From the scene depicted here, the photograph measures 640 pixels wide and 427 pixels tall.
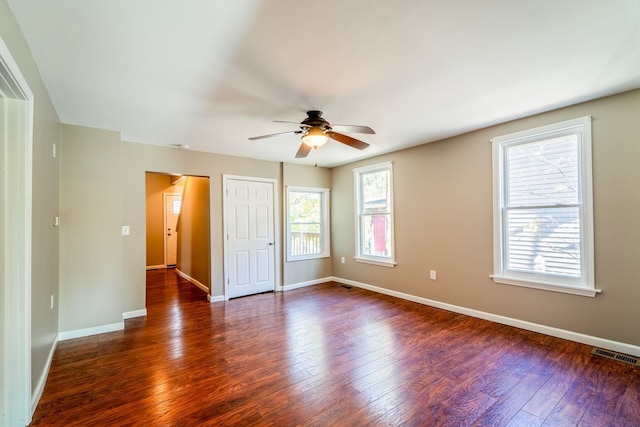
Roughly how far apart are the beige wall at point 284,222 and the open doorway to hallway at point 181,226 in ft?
4.58

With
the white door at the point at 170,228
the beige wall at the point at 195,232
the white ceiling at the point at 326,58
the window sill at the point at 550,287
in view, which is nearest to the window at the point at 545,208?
the window sill at the point at 550,287

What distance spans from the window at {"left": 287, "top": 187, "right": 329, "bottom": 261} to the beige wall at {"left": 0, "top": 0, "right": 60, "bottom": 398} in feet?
11.1

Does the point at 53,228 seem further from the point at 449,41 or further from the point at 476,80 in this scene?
the point at 476,80

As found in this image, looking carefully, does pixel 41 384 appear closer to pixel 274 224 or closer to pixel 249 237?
pixel 249 237

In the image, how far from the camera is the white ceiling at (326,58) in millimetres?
1596

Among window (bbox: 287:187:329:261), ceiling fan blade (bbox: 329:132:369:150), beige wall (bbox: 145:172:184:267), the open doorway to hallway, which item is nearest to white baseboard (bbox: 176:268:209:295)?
the open doorway to hallway

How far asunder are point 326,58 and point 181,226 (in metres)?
6.13

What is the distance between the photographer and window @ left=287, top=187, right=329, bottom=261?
18.2ft

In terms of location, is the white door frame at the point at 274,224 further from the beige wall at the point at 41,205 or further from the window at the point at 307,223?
the beige wall at the point at 41,205

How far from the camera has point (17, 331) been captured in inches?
70.2

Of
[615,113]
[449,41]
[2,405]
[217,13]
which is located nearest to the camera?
[217,13]

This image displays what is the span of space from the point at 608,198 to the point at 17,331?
4896mm

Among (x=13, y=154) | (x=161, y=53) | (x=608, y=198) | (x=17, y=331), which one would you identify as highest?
(x=161, y=53)

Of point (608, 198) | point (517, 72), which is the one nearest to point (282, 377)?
point (517, 72)
